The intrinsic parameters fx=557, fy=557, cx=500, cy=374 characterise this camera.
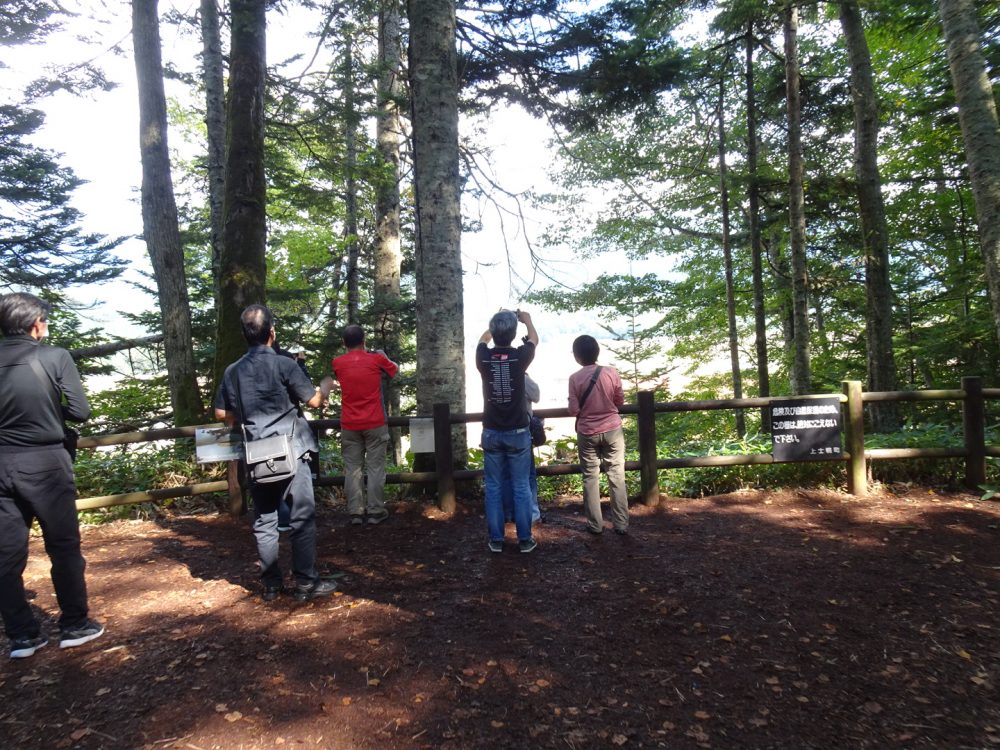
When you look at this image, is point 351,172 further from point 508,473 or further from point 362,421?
point 508,473

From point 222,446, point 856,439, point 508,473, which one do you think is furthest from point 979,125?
point 222,446

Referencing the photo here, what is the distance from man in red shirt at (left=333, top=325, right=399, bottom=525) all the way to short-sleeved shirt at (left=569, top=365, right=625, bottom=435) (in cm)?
194

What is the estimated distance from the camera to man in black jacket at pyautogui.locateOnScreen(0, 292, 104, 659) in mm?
3332

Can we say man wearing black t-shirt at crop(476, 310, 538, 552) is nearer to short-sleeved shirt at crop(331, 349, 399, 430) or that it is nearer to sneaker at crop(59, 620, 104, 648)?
short-sleeved shirt at crop(331, 349, 399, 430)

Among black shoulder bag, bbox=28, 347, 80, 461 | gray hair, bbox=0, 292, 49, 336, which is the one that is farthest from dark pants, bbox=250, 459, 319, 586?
gray hair, bbox=0, 292, 49, 336

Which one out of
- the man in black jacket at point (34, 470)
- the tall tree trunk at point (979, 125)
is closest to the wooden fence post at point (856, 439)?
the tall tree trunk at point (979, 125)

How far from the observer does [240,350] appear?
7391 millimetres

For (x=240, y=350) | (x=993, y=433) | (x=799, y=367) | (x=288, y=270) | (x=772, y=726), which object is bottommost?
(x=772, y=726)

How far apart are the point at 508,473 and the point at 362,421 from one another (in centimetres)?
180

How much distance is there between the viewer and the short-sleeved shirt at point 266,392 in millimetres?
3982

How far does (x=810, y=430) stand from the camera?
638 centimetres

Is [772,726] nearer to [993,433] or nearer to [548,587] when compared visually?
[548,587]

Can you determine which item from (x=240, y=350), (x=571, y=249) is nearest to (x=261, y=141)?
(x=240, y=350)

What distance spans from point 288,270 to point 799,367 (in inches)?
494
